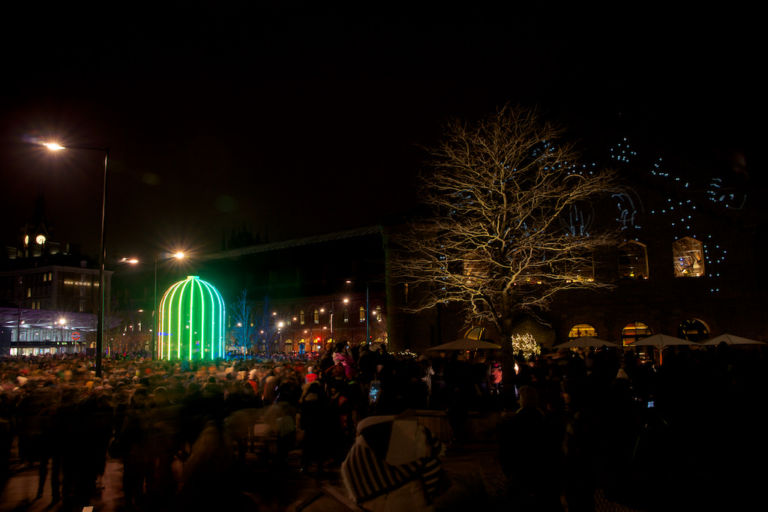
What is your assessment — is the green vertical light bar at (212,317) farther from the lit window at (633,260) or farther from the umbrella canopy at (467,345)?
the lit window at (633,260)

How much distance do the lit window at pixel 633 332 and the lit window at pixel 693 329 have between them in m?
1.77

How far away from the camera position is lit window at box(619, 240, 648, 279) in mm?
32438

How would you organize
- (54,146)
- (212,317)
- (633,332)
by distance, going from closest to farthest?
1. (54,146)
2. (212,317)
3. (633,332)

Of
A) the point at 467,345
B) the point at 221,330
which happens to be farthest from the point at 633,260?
the point at 221,330

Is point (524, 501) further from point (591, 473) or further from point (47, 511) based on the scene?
point (47, 511)

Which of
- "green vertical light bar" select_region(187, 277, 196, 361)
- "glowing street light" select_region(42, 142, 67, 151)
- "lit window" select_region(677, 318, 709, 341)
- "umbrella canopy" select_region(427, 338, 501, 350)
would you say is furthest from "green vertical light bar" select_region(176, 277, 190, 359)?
"lit window" select_region(677, 318, 709, 341)

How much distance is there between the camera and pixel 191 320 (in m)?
27.5

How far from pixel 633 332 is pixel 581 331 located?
2810mm

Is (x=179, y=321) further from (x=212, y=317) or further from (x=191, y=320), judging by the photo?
(x=212, y=317)

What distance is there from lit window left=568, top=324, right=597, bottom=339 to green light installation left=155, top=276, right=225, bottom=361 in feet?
64.8

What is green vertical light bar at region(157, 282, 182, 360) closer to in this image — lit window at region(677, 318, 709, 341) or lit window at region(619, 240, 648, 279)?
lit window at region(619, 240, 648, 279)

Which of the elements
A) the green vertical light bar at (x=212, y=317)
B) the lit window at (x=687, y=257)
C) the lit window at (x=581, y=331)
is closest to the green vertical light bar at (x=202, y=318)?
the green vertical light bar at (x=212, y=317)

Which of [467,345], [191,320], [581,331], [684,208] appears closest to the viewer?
[467,345]

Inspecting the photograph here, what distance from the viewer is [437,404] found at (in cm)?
1616
